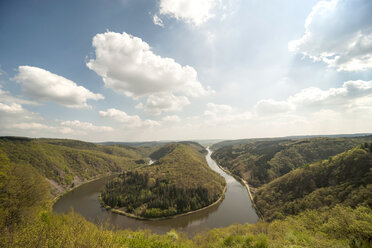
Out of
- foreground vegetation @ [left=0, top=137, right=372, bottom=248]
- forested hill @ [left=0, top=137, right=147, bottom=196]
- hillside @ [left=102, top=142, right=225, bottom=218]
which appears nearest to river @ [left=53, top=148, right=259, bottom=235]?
hillside @ [left=102, top=142, right=225, bottom=218]

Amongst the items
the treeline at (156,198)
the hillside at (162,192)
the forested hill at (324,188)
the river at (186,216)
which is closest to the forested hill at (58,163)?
→ the river at (186,216)

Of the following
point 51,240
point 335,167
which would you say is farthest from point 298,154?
point 51,240

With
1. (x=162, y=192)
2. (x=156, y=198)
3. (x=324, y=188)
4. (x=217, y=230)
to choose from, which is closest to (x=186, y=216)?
(x=156, y=198)

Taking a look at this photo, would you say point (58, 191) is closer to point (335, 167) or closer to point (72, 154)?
point (72, 154)

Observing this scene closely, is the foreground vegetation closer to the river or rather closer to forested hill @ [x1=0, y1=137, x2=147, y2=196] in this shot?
the river

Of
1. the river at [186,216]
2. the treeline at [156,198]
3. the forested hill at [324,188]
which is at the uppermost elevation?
the forested hill at [324,188]

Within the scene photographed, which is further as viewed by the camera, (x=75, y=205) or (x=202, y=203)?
(x=75, y=205)

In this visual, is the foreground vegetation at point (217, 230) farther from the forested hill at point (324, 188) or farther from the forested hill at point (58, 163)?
the forested hill at point (58, 163)
